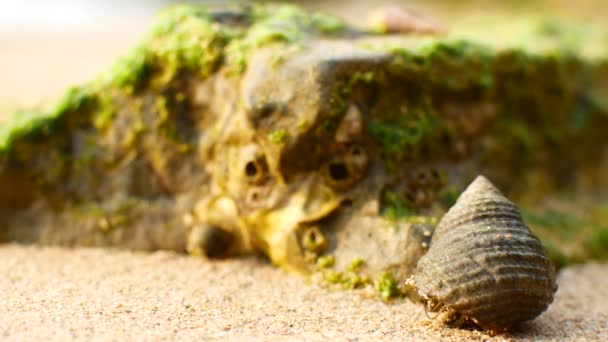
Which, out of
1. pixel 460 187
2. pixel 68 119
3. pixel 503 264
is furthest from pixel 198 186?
pixel 503 264

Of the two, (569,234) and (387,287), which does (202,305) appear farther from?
(569,234)

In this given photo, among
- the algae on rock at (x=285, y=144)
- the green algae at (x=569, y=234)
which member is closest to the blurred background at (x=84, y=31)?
the algae on rock at (x=285, y=144)

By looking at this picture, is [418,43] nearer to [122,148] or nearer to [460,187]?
[460,187]

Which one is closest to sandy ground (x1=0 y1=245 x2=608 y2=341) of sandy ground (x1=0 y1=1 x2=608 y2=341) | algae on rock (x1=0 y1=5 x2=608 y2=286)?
sandy ground (x1=0 y1=1 x2=608 y2=341)

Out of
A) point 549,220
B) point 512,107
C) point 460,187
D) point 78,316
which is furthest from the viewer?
point 512,107

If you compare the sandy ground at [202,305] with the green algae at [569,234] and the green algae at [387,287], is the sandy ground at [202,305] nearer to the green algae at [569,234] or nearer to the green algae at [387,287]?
the green algae at [387,287]

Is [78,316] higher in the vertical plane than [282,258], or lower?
lower
